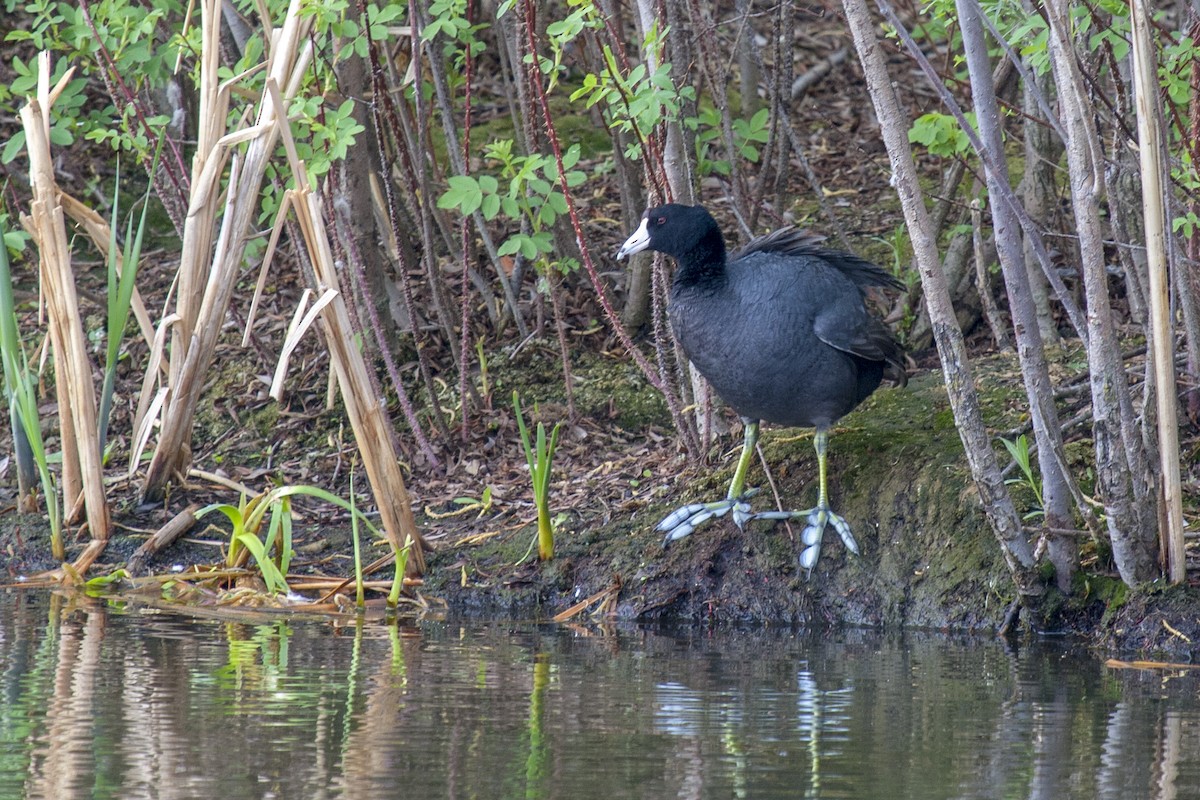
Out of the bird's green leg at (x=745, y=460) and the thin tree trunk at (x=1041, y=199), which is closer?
the bird's green leg at (x=745, y=460)

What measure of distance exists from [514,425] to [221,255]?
5.29ft

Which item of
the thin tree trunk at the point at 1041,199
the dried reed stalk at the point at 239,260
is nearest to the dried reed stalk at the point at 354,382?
the dried reed stalk at the point at 239,260

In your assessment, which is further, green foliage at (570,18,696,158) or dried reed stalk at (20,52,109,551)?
dried reed stalk at (20,52,109,551)

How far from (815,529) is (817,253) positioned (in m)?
1.00

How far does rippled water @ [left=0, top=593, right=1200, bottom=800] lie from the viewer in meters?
2.83

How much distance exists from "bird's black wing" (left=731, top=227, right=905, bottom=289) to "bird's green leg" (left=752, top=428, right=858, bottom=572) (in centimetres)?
60

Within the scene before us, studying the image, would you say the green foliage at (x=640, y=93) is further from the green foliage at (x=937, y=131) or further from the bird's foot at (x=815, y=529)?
the bird's foot at (x=815, y=529)

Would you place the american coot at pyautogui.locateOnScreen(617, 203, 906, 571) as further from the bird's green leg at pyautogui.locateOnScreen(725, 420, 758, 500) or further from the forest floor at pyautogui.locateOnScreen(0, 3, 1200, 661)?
the forest floor at pyautogui.locateOnScreen(0, 3, 1200, 661)

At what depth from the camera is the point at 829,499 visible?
510 cm

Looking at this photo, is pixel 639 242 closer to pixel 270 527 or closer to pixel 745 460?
pixel 745 460

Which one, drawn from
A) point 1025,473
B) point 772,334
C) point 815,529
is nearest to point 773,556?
point 815,529

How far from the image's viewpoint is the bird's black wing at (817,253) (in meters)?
5.14

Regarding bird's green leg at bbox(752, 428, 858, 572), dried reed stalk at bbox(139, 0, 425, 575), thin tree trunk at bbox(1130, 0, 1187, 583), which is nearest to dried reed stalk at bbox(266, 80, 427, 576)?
dried reed stalk at bbox(139, 0, 425, 575)

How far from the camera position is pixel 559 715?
11.1ft
